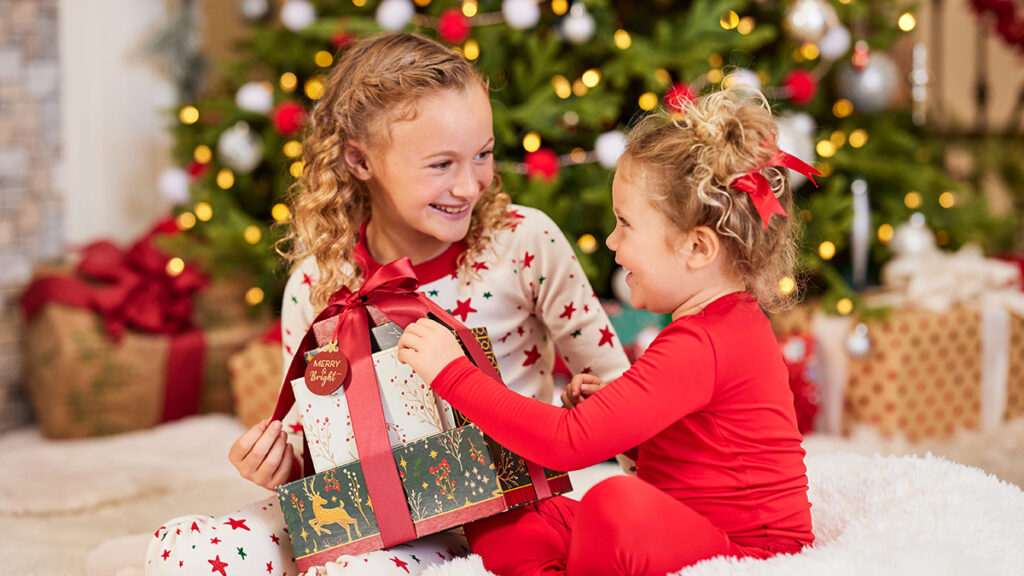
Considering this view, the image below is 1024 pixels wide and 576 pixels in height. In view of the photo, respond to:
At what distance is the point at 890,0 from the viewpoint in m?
2.75

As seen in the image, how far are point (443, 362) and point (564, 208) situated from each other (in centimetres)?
126

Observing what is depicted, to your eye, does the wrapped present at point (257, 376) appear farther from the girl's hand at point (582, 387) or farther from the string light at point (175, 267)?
the girl's hand at point (582, 387)

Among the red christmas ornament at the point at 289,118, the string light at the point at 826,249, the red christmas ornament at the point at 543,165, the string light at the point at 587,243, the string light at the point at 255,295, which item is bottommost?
the string light at the point at 826,249

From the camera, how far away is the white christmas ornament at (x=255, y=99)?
8.37 feet

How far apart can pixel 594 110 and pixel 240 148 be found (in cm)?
102

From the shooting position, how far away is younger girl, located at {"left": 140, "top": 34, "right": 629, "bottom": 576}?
1258 mm

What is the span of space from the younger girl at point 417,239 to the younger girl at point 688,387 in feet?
0.86

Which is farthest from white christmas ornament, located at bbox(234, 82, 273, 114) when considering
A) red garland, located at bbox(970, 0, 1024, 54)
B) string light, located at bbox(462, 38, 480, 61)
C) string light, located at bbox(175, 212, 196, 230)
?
red garland, located at bbox(970, 0, 1024, 54)

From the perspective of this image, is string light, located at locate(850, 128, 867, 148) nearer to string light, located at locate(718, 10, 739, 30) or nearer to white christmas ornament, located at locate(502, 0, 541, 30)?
string light, located at locate(718, 10, 739, 30)

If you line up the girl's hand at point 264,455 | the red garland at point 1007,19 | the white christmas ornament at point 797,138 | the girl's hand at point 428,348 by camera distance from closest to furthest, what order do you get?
1. the girl's hand at point 428,348
2. the girl's hand at point 264,455
3. the white christmas ornament at point 797,138
4. the red garland at point 1007,19

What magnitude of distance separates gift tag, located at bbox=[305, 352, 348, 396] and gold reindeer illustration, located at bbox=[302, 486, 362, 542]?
0.13m

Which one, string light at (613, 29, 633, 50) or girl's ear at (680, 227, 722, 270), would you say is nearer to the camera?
girl's ear at (680, 227, 722, 270)

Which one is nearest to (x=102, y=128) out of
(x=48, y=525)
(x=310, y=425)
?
(x=48, y=525)

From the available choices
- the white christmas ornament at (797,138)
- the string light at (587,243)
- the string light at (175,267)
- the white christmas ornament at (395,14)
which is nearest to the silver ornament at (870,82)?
the white christmas ornament at (797,138)
